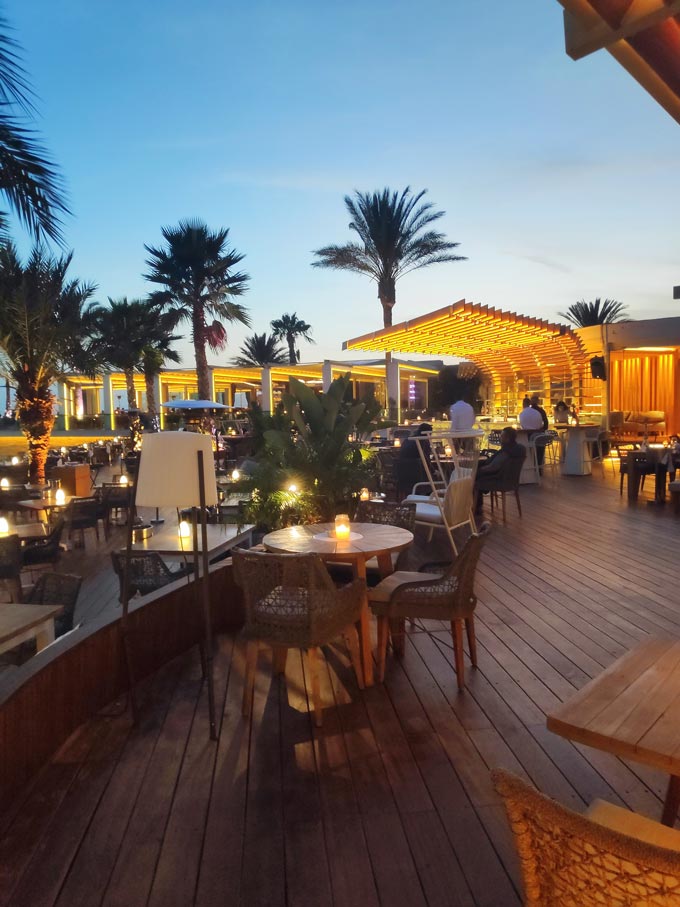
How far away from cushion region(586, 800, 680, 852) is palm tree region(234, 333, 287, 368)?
46293 millimetres

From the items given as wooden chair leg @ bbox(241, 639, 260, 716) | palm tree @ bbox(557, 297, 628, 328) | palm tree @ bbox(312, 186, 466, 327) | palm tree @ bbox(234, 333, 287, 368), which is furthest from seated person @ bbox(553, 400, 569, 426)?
palm tree @ bbox(234, 333, 287, 368)

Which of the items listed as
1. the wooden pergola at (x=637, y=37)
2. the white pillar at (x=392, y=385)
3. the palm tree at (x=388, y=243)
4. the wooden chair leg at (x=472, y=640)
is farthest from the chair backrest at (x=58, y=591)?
the palm tree at (x=388, y=243)

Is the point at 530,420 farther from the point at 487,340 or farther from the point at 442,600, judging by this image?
the point at 442,600

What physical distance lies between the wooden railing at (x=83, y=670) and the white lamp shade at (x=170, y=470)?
2.57 ft

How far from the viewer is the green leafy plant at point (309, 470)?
5.98 metres

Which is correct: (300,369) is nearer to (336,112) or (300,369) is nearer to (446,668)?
(336,112)

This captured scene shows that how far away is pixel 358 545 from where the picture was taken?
3920 mm

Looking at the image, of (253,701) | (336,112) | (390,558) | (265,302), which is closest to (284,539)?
(390,558)

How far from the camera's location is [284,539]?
166 inches

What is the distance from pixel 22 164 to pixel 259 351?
43.5m

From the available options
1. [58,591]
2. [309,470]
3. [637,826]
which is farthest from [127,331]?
[637,826]

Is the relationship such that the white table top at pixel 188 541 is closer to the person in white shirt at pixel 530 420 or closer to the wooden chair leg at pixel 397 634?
the wooden chair leg at pixel 397 634

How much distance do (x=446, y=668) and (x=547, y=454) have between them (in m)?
14.1

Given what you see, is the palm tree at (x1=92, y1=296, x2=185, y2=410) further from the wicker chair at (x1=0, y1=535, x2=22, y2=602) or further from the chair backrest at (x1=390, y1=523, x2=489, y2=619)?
the chair backrest at (x1=390, y1=523, x2=489, y2=619)
